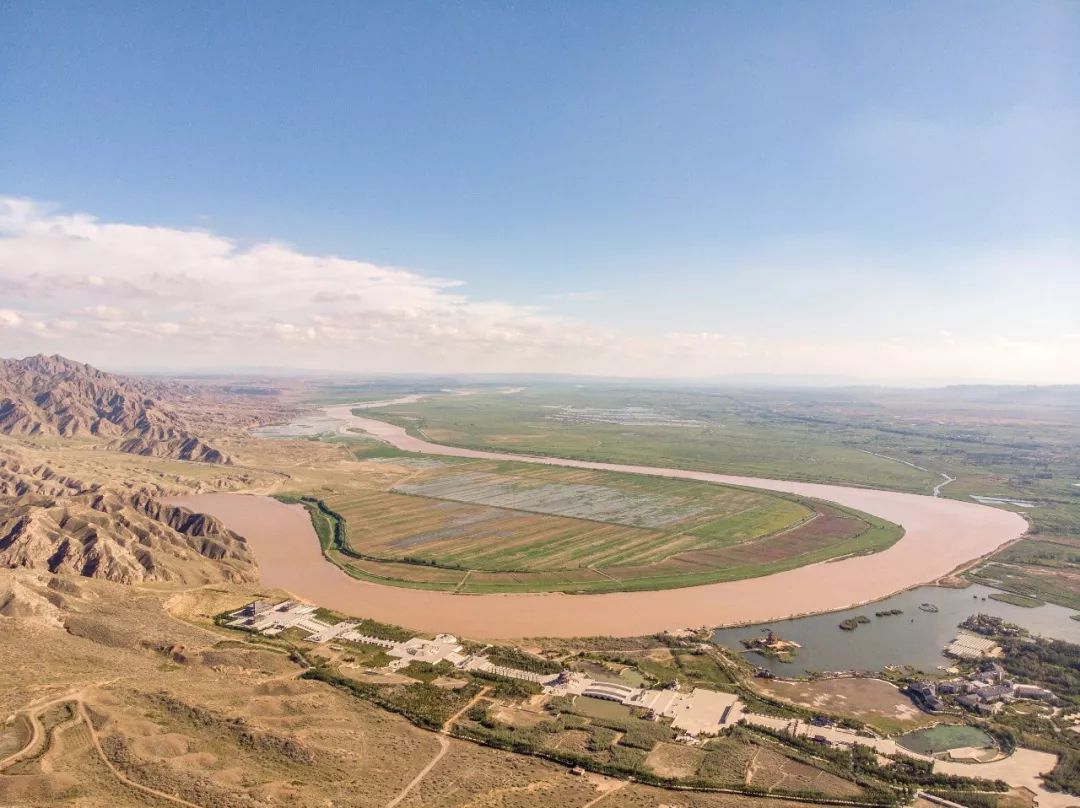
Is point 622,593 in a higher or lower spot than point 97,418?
lower

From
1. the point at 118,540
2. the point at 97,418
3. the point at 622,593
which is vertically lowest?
the point at 622,593

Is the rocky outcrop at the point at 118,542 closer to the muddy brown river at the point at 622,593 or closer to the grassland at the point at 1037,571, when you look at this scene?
the muddy brown river at the point at 622,593

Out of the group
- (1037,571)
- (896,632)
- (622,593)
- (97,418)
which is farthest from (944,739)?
(97,418)

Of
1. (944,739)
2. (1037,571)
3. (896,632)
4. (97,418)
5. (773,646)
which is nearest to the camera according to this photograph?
(944,739)

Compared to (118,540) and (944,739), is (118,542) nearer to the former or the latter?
(118,540)

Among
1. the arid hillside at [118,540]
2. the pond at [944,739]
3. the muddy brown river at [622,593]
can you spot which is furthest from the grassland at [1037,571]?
the arid hillside at [118,540]

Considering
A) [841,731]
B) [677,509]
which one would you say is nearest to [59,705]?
[841,731]

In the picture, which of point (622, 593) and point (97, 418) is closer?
point (622, 593)

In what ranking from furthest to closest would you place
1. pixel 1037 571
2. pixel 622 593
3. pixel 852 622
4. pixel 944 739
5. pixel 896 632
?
pixel 1037 571 → pixel 622 593 → pixel 852 622 → pixel 896 632 → pixel 944 739
